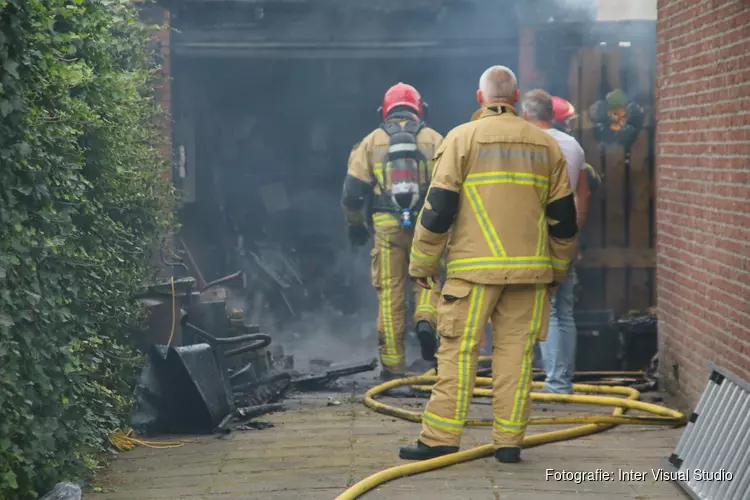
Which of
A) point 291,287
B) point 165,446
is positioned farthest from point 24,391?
point 291,287

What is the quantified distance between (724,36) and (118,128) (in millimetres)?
3469

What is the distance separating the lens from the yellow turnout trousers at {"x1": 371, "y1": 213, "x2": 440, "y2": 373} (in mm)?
9359

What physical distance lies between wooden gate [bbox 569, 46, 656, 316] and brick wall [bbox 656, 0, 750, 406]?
1.70 meters

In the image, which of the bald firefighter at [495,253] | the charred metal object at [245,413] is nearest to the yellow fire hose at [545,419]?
the bald firefighter at [495,253]

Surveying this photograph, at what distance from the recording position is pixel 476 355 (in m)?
A: 6.22

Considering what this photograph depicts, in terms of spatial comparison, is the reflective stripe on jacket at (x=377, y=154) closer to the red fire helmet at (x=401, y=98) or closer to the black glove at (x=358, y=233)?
the red fire helmet at (x=401, y=98)

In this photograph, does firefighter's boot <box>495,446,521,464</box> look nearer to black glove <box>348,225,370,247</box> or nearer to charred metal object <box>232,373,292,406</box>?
charred metal object <box>232,373,292,406</box>

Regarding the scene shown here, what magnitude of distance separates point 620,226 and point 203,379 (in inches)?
175

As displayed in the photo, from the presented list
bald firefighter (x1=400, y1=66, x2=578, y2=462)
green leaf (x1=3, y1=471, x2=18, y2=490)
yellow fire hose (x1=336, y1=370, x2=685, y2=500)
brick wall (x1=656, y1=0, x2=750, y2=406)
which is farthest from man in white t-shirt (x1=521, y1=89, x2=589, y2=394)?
green leaf (x1=3, y1=471, x2=18, y2=490)

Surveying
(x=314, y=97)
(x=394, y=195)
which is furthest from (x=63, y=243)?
(x=314, y=97)

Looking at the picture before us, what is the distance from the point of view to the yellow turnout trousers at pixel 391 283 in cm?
936

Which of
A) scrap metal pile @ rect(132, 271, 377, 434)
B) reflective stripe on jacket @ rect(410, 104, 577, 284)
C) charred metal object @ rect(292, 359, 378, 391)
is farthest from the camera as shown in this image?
charred metal object @ rect(292, 359, 378, 391)

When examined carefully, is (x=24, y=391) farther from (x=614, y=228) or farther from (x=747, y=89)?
(x=614, y=228)

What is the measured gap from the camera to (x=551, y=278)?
20.4 feet
